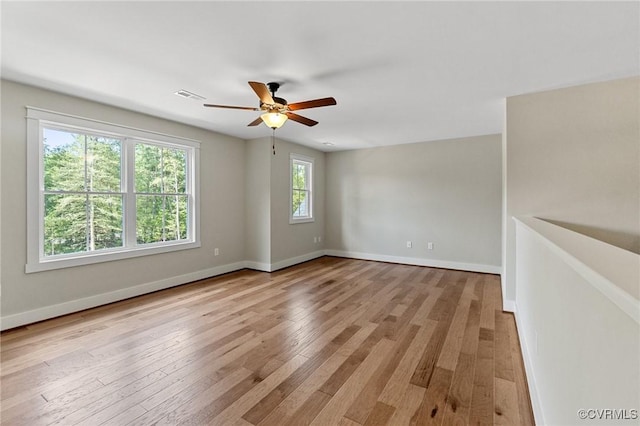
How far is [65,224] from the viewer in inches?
133

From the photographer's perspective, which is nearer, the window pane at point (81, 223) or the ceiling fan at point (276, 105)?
the ceiling fan at point (276, 105)

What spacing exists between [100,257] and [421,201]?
17.7ft

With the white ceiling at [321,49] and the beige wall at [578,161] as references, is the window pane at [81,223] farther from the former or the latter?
the beige wall at [578,161]

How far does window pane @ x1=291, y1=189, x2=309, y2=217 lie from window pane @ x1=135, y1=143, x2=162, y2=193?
2563 mm

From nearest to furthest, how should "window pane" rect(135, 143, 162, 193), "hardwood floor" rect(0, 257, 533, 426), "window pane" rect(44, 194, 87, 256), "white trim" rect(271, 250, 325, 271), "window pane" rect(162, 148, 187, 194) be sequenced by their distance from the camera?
"hardwood floor" rect(0, 257, 533, 426) < "window pane" rect(44, 194, 87, 256) < "window pane" rect(135, 143, 162, 193) < "window pane" rect(162, 148, 187, 194) < "white trim" rect(271, 250, 325, 271)

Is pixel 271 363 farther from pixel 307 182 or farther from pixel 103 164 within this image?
pixel 307 182

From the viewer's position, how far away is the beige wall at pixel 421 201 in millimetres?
5270

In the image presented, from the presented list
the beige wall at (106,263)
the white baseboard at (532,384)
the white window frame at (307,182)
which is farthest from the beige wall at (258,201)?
the white baseboard at (532,384)

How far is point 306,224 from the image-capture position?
6465 mm

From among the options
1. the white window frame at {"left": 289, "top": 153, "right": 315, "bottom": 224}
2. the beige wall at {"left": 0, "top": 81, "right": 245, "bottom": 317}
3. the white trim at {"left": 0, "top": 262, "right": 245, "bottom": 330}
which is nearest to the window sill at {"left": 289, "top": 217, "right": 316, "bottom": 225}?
the white window frame at {"left": 289, "top": 153, "right": 315, "bottom": 224}

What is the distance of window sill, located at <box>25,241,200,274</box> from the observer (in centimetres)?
313

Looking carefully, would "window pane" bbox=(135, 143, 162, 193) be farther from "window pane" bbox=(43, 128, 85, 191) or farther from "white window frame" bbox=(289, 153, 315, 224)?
"white window frame" bbox=(289, 153, 315, 224)

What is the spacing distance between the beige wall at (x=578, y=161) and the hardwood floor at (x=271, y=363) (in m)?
1.32

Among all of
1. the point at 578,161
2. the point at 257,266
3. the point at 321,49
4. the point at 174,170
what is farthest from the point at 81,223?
the point at 578,161
